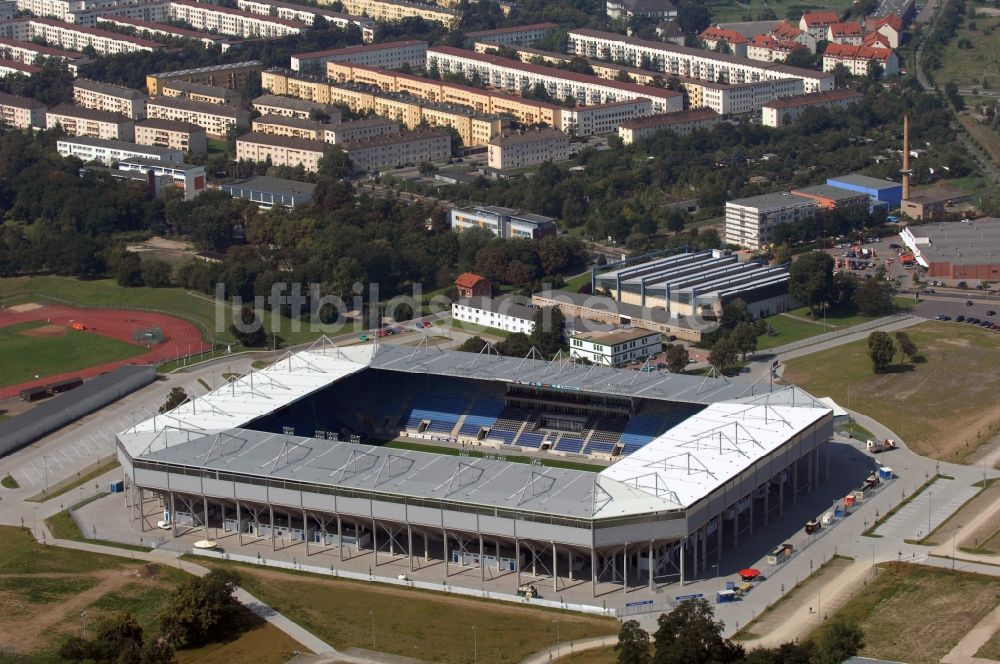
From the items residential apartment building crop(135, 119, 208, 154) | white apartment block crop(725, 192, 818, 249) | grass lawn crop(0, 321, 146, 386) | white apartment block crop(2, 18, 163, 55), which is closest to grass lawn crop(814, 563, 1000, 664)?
grass lawn crop(0, 321, 146, 386)

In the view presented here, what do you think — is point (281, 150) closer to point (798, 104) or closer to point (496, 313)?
point (798, 104)

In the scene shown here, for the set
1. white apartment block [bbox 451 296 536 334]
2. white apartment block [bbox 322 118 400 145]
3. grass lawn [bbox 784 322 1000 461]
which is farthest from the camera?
white apartment block [bbox 322 118 400 145]

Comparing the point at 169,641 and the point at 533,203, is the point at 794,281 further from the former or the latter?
the point at 169,641

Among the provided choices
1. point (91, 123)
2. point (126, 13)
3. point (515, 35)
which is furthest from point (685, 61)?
point (126, 13)

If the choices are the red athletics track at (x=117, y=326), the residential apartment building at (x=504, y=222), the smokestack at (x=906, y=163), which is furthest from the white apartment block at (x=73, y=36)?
the smokestack at (x=906, y=163)

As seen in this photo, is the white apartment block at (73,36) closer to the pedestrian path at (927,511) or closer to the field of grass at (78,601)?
the field of grass at (78,601)

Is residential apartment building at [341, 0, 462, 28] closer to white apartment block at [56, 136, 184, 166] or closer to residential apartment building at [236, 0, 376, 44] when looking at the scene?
residential apartment building at [236, 0, 376, 44]
